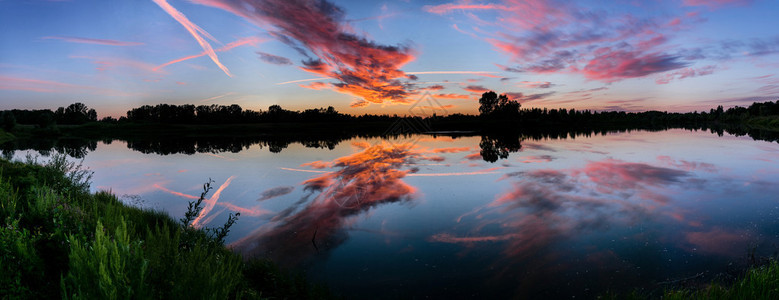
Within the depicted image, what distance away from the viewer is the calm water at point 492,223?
9133 millimetres

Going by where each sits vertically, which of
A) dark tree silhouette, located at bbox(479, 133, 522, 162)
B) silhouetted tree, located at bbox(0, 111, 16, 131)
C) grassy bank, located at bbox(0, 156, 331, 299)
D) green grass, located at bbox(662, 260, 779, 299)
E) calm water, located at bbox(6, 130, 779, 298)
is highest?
silhouetted tree, located at bbox(0, 111, 16, 131)

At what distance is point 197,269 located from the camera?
16.3 feet

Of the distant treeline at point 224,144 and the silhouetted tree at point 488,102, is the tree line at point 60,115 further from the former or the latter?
the silhouetted tree at point 488,102

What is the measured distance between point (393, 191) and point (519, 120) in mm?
156470

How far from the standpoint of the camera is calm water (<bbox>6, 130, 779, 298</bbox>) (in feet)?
30.0

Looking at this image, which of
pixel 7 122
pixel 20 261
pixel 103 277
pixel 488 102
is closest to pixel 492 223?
pixel 103 277

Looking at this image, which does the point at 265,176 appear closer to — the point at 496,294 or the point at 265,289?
the point at 265,289

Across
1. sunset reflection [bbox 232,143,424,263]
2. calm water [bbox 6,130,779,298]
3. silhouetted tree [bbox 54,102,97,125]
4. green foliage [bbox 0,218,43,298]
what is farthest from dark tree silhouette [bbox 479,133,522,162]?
silhouetted tree [bbox 54,102,97,125]

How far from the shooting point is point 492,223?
44.3 feet

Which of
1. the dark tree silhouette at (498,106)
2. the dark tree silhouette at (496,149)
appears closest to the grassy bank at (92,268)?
the dark tree silhouette at (496,149)

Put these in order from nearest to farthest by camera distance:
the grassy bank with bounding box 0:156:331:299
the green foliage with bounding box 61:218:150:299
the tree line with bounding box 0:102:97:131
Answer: the green foliage with bounding box 61:218:150:299
the grassy bank with bounding box 0:156:331:299
the tree line with bounding box 0:102:97:131

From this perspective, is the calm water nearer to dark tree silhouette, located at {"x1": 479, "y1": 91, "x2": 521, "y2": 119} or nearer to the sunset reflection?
the sunset reflection

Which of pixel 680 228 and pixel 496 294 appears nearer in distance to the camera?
pixel 496 294

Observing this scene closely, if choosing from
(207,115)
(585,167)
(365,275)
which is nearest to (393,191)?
(365,275)
